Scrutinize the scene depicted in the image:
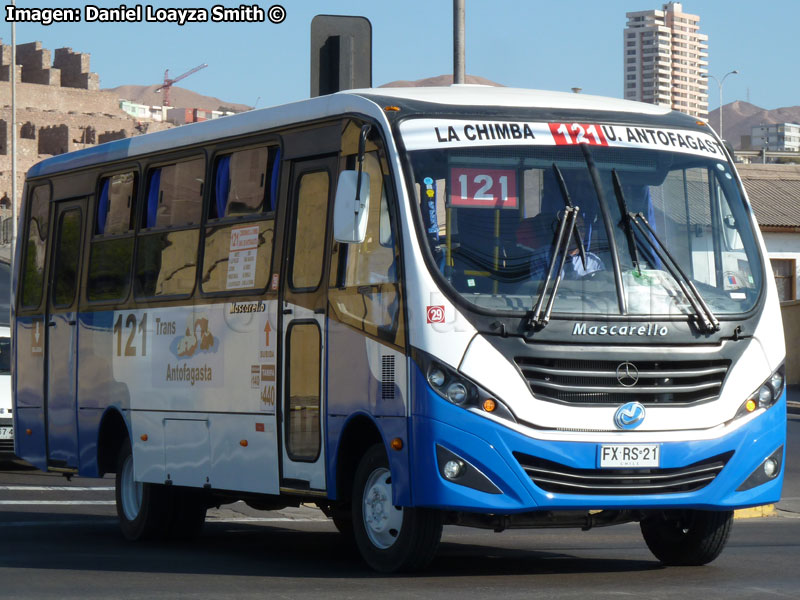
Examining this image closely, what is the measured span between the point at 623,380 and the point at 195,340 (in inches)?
154

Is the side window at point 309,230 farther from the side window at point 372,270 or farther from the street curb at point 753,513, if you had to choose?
the street curb at point 753,513

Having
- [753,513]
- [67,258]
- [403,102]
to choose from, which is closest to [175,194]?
[67,258]

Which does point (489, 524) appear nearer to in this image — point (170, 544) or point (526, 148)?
point (526, 148)

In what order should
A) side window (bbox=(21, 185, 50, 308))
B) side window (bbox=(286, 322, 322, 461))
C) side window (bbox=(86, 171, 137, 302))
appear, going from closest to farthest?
side window (bbox=(286, 322, 322, 461))
side window (bbox=(86, 171, 137, 302))
side window (bbox=(21, 185, 50, 308))

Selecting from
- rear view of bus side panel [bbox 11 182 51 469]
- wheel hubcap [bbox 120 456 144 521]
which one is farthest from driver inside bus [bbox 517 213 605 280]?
rear view of bus side panel [bbox 11 182 51 469]

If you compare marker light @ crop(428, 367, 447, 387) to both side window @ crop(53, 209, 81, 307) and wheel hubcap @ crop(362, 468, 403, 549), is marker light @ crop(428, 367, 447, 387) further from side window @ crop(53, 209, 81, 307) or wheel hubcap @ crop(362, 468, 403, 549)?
side window @ crop(53, 209, 81, 307)

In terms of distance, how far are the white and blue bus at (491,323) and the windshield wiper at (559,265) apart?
1 centimetres

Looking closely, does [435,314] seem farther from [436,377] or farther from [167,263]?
[167,263]

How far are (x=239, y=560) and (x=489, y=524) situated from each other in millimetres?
2496

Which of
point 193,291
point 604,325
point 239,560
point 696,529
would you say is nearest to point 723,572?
point 696,529

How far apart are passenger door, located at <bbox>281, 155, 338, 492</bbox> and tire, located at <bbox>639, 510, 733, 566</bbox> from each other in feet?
7.33

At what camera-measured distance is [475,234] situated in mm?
9797

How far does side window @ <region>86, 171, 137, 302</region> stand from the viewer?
45.0 ft

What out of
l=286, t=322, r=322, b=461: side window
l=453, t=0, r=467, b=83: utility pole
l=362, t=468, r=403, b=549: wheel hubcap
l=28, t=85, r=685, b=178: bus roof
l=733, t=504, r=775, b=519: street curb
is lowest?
l=733, t=504, r=775, b=519: street curb
